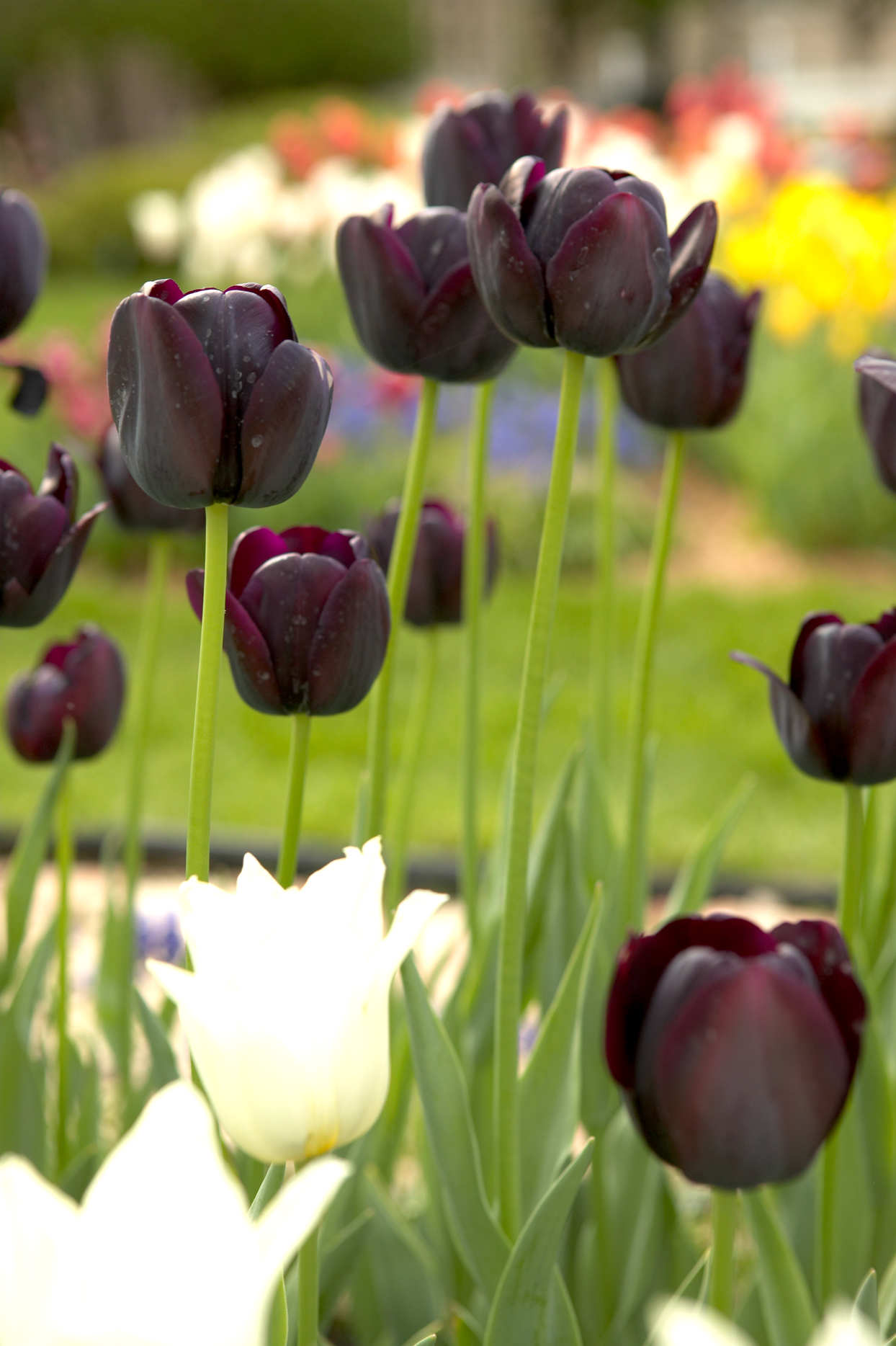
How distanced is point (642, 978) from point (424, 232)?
491mm

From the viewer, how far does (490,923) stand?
1.09 meters

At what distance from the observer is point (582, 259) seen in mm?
662

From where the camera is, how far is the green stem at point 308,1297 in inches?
24.1

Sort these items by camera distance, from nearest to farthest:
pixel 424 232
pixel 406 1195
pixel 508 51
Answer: pixel 424 232 → pixel 406 1195 → pixel 508 51

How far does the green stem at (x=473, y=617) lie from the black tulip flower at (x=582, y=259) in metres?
0.27

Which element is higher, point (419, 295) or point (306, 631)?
point (419, 295)

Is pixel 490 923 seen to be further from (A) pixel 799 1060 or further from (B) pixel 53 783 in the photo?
(A) pixel 799 1060

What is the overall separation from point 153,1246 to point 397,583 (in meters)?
0.58

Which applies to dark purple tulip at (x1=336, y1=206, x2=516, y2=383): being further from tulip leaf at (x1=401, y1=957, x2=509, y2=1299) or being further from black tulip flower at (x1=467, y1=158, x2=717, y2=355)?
tulip leaf at (x1=401, y1=957, x2=509, y2=1299)

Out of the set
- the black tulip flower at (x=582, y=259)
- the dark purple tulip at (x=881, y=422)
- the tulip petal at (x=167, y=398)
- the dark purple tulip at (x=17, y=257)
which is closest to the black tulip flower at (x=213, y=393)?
the tulip petal at (x=167, y=398)

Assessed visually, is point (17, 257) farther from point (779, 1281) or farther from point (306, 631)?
point (779, 1281)

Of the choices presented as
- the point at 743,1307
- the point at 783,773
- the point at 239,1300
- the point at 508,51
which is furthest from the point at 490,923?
the point at 508,51

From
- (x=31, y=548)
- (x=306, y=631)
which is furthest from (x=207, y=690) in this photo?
(x=31, y=548)

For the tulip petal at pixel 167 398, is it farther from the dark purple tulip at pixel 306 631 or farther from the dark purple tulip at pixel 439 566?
the dark purple tulip at pixel 439 566
